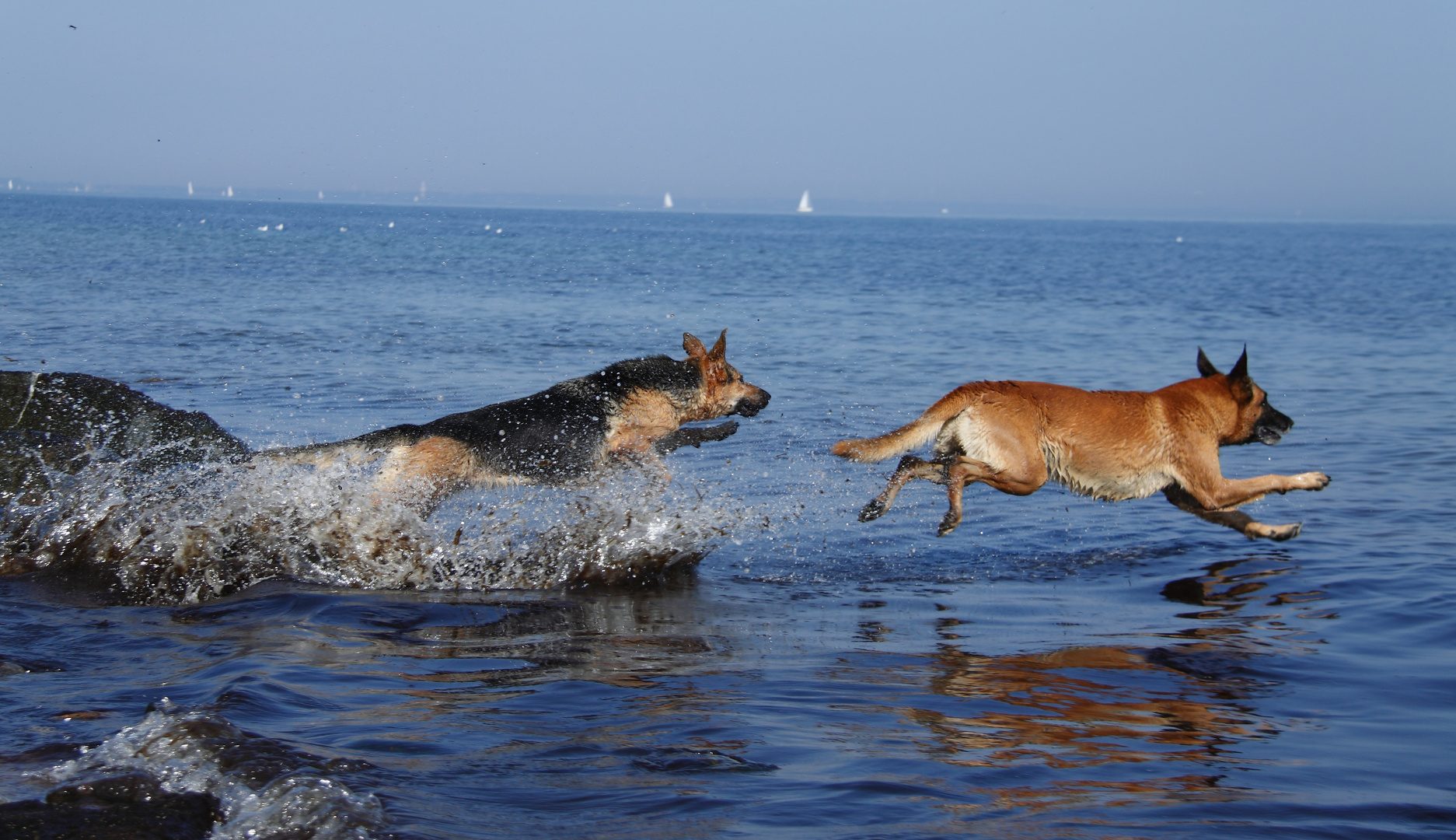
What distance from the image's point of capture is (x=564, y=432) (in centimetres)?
760

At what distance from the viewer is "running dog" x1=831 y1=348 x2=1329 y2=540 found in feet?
22.7

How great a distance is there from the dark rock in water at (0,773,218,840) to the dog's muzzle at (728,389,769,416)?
5253 mm

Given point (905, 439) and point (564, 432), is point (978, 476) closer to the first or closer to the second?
point (905, 439)

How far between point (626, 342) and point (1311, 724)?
1478cm

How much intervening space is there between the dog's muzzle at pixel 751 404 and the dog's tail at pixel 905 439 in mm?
1451

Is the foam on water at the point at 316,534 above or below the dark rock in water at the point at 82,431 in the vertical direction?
below

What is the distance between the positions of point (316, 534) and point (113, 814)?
3624 millimetres

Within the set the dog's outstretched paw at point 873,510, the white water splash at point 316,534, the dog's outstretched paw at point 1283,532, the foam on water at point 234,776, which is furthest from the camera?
the dog's outstretched paw at point 1283,532

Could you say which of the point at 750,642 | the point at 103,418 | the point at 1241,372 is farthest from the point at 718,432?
the point at 103,418

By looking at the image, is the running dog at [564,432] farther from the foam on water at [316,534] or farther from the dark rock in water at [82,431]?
the dark rock in water at [82,431]

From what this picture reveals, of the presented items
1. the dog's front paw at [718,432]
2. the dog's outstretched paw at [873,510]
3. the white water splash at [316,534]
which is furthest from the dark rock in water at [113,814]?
the dog's front paw at [718,432]

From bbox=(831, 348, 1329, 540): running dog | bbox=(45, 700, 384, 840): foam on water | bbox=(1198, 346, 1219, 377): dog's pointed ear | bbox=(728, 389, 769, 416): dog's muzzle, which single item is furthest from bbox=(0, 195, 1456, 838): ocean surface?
bbox=(1198, 346, 1219, 377): dog's pointed ear

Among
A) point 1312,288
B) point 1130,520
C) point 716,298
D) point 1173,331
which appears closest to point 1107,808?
point 1130,520

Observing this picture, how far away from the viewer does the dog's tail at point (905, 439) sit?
6973 millimetres
